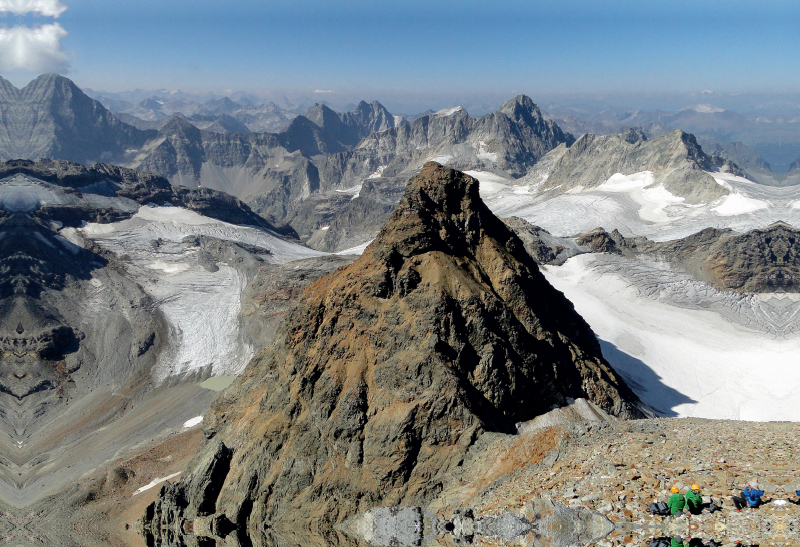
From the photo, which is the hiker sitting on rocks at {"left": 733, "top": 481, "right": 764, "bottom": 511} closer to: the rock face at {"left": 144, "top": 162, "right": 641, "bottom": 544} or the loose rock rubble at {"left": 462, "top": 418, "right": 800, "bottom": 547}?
the loose rock rubble at {"left": 462, "top": 418, "right": 800, "bottom": 547}

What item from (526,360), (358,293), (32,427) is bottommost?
(32,427)

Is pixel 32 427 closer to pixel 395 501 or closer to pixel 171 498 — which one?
pixel 171 498

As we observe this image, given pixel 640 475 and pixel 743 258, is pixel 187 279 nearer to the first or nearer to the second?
pixel 640 475

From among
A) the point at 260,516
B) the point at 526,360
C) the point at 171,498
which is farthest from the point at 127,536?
the point at 526,360

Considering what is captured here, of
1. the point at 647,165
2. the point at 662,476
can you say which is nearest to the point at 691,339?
the point at 662,476

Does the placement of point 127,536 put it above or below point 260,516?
below

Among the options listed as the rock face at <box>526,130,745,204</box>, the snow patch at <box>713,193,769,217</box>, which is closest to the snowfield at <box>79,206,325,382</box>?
the rock face at <box>526,130,745,204</box>
